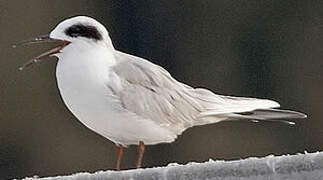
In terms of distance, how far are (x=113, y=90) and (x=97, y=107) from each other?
0.24ft

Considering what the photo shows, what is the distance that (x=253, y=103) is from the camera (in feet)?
12.9

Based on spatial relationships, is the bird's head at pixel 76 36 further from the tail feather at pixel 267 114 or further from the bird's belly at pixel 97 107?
the tail feather at pixel 267 114

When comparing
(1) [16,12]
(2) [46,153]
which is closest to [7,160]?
(2) [46,153]

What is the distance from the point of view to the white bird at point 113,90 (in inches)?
136

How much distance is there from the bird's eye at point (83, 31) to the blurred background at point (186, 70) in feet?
9.17

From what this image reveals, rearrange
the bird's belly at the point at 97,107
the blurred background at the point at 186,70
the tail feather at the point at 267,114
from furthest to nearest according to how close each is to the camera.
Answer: the blurred background at the point at 186,70, the tail feather at the point at 267,114, the bird's belly at the point at 97,107

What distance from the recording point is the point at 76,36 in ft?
11.6

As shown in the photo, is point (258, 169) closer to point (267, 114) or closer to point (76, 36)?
point (76, 36)

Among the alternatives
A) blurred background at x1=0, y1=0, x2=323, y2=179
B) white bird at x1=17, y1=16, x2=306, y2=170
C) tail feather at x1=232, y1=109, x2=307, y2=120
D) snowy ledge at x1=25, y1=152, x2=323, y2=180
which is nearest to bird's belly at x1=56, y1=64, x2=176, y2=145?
white bird at x1=17, y1=16, x2=306, y2=170

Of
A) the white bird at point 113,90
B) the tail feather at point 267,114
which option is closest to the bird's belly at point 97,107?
the white bird at point 113,90

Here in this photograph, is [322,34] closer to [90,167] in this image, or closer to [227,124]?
[227,124]

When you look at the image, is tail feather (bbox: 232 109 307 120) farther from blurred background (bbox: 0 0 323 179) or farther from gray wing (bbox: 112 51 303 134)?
blurred background (bbox: 0 0 323 179)

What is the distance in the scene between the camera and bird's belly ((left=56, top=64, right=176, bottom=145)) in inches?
135

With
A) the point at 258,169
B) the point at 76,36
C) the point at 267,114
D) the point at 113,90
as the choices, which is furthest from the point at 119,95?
the point at 258,169
